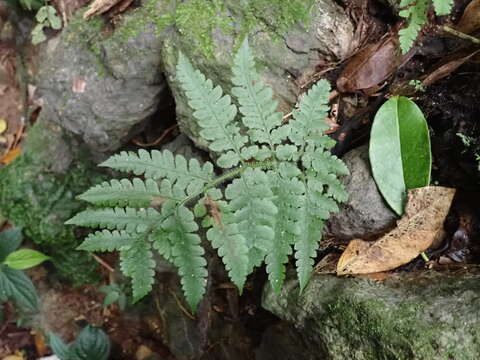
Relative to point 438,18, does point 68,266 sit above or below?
below

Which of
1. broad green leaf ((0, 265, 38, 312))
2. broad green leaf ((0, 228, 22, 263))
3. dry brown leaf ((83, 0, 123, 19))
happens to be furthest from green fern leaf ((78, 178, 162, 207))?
broad green leaf ((0, 265, 38, 312))

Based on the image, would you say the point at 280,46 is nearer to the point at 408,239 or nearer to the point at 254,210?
the point at 254,210

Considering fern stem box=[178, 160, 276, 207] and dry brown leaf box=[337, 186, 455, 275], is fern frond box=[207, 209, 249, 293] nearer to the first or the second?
fern stem box=[178, 160, 276, 207]

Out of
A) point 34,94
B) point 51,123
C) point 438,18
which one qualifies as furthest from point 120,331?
point 438,18

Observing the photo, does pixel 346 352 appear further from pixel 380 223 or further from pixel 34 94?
pixel 34 94

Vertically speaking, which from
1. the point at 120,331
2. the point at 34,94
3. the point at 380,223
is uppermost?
the point at 34,94

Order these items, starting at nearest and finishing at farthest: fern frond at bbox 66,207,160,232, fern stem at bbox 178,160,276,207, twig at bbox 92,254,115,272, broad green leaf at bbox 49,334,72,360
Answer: fern frond at bbox 66,207,160,232, fern stem at bbox 178,160,276,207, broad green leaf at bbox 49,334,72,360, twig at bbox 92,254,115,272
